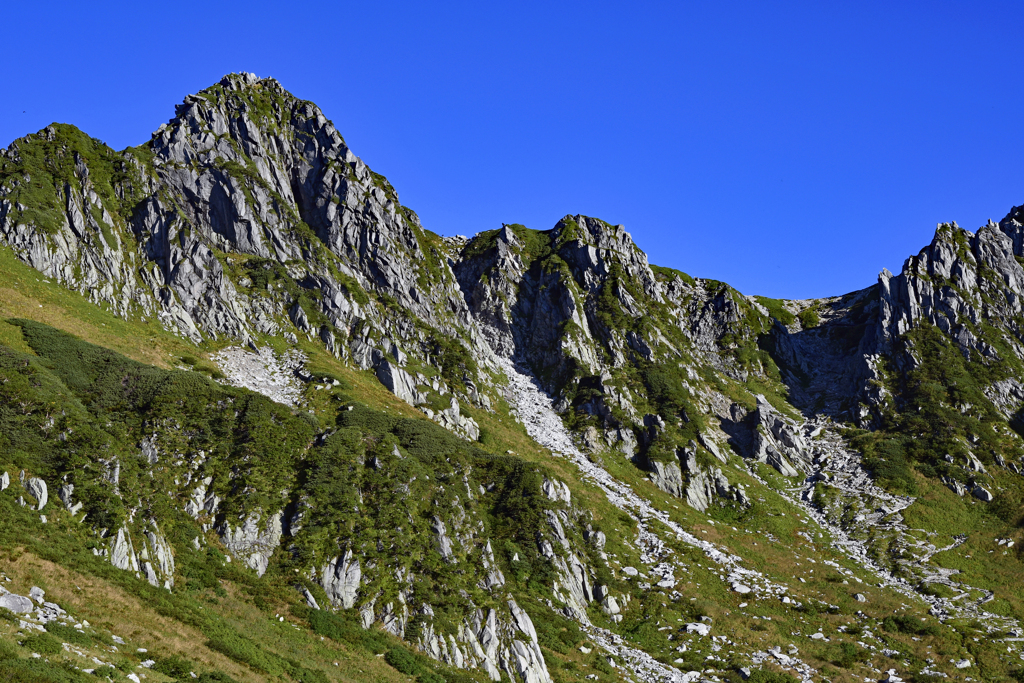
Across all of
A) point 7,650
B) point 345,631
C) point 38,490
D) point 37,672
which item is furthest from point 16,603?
point 345,631

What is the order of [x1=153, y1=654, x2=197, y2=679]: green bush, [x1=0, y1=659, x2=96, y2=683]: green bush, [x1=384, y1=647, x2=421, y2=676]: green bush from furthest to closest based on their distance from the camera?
[x1=384, y1=647, x2=421, y2=676]: green bush → [x1=153, y1=654, x2=197, y2=679]: green bush → [x1=0, y1=659, x2=96, y2=683]: green bush

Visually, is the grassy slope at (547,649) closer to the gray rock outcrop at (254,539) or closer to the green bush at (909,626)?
the green bush at (909,626)

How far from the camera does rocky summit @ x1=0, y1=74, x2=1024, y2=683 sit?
1406 inches

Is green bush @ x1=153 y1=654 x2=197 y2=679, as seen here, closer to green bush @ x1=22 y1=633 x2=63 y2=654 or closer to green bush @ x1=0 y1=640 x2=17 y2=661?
green bush @ x1=22 y1=633 x2=63 y2=654

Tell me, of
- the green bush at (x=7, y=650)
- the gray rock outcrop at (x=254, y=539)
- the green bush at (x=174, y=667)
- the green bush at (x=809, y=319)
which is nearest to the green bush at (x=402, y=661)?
the gray rock outcrop at (x=254, y=539)

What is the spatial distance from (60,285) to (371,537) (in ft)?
183

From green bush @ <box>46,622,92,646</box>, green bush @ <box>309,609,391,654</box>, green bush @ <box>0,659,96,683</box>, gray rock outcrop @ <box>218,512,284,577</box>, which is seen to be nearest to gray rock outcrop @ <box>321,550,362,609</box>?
green bush @ <box>309,609,391,654</box>

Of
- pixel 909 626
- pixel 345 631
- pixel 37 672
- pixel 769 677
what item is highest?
pixel 909 626

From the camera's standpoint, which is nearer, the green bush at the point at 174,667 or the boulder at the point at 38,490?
the green bush at the point at 174,667

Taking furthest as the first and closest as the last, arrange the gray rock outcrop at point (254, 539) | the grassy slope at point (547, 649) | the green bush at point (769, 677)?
the green bush at point (769, 677) → the gray rock outcrop at point (254, 539) → the grassy slope at point (547, 649)

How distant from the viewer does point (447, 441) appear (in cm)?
6128

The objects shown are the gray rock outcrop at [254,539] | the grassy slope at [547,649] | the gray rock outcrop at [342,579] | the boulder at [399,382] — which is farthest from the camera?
the boulder at [399,382]

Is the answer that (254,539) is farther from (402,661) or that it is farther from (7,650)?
(7,650)

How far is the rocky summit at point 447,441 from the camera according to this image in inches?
1406
